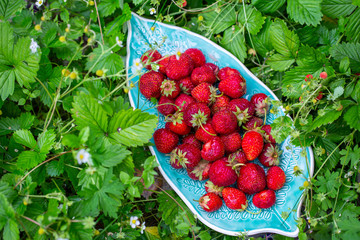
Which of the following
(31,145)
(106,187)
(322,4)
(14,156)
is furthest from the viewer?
(322,4)

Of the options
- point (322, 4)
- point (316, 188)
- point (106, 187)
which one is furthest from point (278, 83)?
point (106, 187)

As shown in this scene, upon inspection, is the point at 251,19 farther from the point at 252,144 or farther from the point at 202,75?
the point at 252,144

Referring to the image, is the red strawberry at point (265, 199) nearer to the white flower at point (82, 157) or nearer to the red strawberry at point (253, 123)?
the red strawberry at point (253, 123)

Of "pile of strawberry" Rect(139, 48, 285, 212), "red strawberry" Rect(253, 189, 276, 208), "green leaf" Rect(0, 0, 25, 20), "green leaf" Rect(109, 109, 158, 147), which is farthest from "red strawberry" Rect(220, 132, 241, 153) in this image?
"green leaf" Rect(0, 0, 25, 20)

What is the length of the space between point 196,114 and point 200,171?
0.24 m

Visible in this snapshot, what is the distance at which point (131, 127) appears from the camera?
117cm

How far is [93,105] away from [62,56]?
53cm

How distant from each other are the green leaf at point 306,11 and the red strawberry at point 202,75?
45 cm

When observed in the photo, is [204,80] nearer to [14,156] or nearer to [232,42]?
[232,42]

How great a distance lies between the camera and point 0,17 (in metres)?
1.41

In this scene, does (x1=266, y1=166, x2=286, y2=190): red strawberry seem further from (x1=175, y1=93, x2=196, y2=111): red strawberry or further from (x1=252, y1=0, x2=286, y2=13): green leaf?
(x1=252, y1=0, x2=286, y2=13): green leaf

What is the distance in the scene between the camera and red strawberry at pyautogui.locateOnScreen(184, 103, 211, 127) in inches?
51.2

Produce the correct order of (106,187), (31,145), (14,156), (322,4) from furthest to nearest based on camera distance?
1. (322,4)
2. (14,156)
3. (31,145)
4. (106,187)

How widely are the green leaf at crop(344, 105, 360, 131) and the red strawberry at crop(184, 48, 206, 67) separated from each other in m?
0.63
